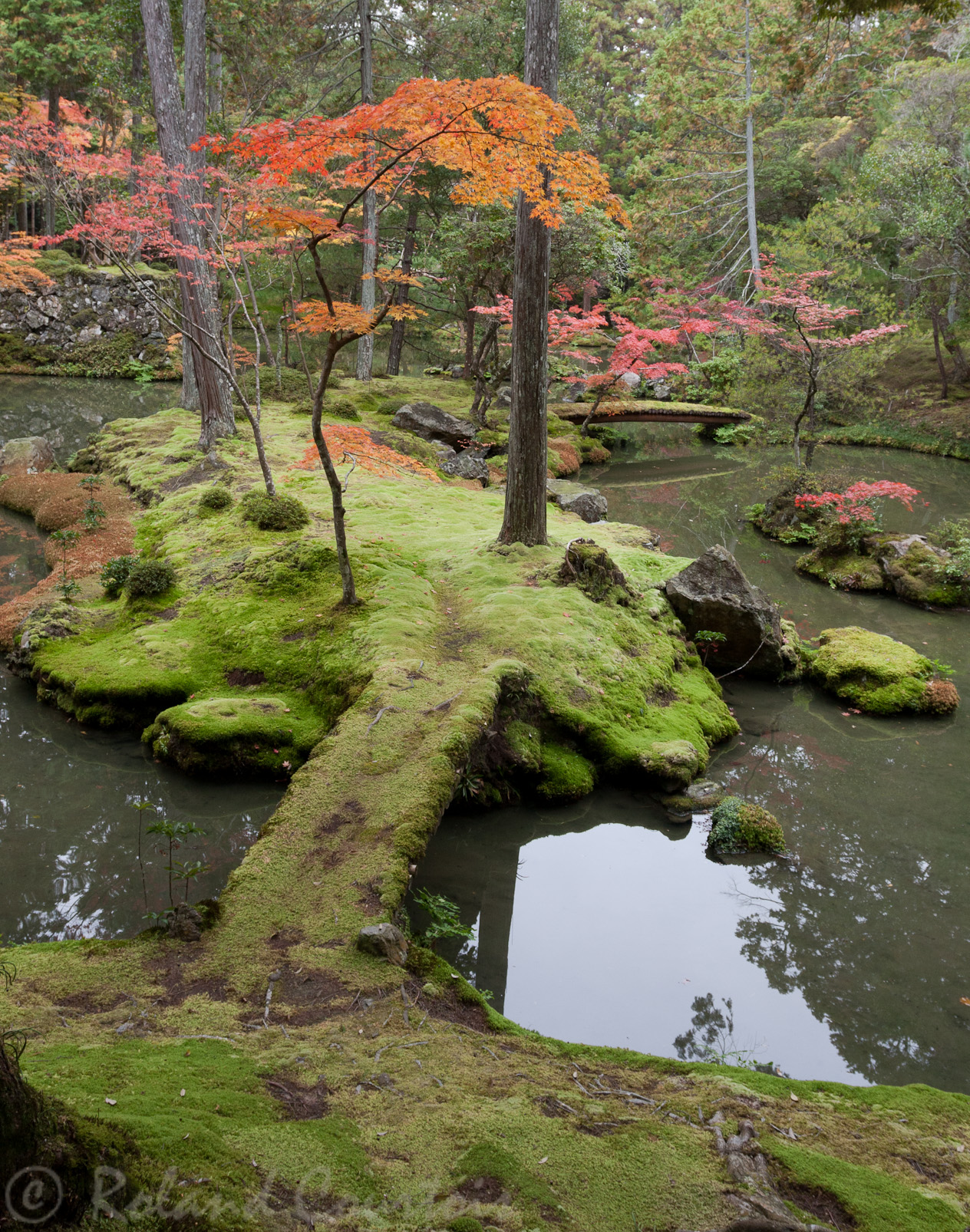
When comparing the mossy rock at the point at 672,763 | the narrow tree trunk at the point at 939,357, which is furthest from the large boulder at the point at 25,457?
the narrow tree trunk at the point at 939,357

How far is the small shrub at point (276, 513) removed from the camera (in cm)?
1005

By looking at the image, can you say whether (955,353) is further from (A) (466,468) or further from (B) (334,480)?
(B) (334,480)

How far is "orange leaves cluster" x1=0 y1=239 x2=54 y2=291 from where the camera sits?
2172 centimetres

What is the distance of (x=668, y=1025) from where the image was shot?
452 centimetres

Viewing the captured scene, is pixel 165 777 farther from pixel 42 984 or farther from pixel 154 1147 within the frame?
pixel 154 1147

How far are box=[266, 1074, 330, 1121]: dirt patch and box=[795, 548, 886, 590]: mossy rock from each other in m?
11.8

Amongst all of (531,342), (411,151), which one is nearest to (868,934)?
(531,342)

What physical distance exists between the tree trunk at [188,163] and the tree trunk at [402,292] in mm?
7007

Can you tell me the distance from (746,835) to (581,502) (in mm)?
7959

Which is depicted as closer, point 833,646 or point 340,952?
point 340,952

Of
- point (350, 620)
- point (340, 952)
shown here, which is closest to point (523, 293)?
point (350, 620)

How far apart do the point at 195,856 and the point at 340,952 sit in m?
2.21

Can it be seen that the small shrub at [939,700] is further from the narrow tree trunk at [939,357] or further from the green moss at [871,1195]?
the narrow tree trunk at [939,357]

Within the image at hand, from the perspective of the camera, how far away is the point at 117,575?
9.08 meters
